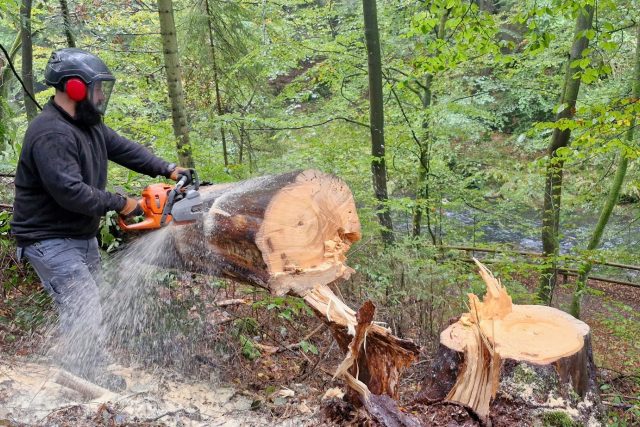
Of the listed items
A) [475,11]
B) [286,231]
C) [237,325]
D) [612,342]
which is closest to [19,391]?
[237,325]

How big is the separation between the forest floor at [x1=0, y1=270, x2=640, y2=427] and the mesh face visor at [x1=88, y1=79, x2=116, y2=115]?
5.73 ft

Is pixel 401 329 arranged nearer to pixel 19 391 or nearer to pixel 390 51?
pixel 19 391

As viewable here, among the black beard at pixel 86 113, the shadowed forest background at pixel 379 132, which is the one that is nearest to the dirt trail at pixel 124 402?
the shadowed forest background at pixel 379 132

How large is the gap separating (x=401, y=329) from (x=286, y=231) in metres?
2.04

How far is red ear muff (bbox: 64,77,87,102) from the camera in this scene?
2787 mm

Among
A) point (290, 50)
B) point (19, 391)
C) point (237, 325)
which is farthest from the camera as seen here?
point (290, 50)

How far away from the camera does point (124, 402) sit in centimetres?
298

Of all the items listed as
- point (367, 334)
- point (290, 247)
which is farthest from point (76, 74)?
point (367, 334)

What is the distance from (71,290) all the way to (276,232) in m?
1.34

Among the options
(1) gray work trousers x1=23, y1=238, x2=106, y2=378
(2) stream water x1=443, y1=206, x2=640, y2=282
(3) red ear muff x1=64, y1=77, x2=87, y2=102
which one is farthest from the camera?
(2) stream water x1=443, y1=206, x2=640, y2=282

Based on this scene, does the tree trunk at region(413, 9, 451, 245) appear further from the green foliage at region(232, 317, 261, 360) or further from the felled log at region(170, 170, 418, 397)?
the felled log at region(170, 170, 418, 397)

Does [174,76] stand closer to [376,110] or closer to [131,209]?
[376,110]

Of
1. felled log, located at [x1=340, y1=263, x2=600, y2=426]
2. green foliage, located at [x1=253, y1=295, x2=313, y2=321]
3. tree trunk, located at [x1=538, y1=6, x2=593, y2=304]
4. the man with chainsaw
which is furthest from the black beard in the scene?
tree trunk, located at [x1=538, y1=6, x2=593, y2=304]

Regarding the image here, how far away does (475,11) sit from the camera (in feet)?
16.5
